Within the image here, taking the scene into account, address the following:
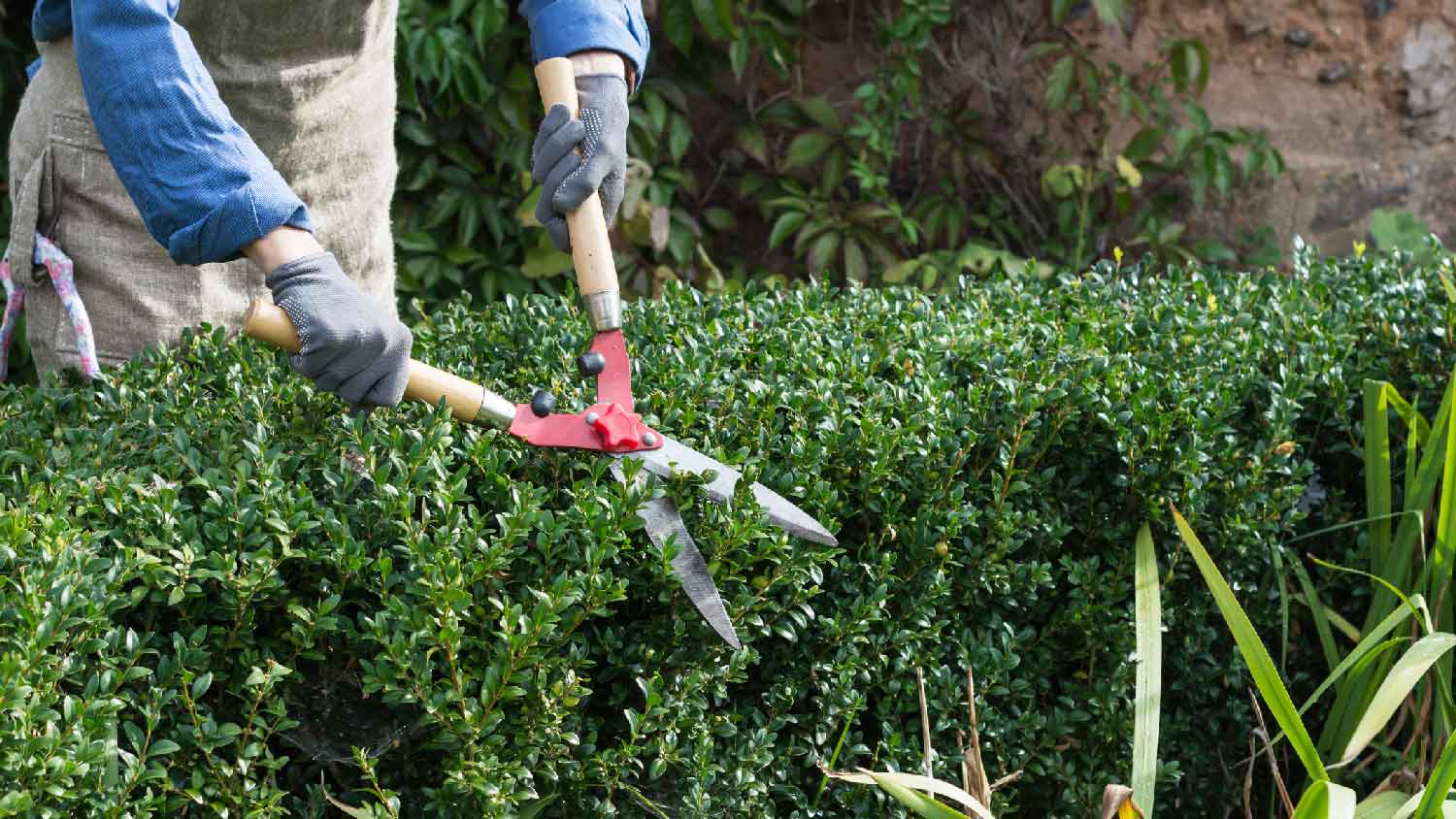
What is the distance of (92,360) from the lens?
7.67 ft

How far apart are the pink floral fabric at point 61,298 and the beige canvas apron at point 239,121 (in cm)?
2

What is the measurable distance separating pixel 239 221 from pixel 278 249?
58 millimetres

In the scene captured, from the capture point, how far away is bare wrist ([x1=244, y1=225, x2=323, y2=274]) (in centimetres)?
188

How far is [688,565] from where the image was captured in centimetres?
187

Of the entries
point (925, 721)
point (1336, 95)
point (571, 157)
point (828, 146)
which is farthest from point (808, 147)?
point (925, 721)

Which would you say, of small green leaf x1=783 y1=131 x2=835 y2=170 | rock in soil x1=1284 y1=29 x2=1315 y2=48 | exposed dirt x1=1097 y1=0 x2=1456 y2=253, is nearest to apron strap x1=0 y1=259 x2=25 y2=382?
small green leaf x1=783 y1=131 x2=835 y2=170

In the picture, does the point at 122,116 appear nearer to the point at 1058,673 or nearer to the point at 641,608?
the point at 641,608

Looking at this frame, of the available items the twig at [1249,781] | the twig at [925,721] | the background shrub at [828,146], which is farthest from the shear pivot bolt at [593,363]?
the background shrub at [828,146]

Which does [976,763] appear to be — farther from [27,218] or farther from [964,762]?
[27,218]

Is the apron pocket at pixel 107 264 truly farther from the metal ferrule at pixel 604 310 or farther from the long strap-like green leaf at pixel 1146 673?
the long strap-like green leaf at pixel 1146 673

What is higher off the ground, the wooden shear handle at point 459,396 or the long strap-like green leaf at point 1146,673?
the wooden shear handle at point 459,396

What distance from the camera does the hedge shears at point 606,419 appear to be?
6.09 feet

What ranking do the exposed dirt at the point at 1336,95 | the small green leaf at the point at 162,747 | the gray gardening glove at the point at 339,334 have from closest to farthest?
1. the small green leaf at the point at 162,747
2. the gray gardening glove at the point at 339,334
3. the exposed dirt at the point at 1336,95

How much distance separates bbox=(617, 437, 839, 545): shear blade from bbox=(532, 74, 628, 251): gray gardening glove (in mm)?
407
